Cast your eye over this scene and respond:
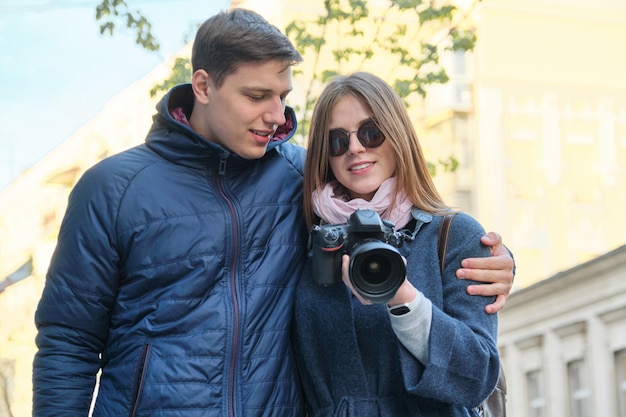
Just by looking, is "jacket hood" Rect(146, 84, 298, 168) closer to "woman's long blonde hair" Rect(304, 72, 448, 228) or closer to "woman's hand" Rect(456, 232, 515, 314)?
"woman's long blonde hair" Rect(304, 72, 448, 228)

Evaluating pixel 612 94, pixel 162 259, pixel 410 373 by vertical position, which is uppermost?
pixel 612 94

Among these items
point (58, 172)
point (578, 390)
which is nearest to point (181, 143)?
point (578, 390)

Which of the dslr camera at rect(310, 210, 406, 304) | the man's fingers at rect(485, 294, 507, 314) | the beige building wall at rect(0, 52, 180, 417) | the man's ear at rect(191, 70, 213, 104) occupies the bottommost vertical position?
the man's fingers at rect(485, 294, 507, 314)

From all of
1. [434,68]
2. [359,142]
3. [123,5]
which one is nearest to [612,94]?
[434,68]

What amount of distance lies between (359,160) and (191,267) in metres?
0.67

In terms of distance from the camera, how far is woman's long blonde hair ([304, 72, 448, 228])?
163 inches

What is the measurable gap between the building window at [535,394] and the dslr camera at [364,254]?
26.5m

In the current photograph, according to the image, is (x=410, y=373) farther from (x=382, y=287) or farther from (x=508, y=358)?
(x=508, y=358)

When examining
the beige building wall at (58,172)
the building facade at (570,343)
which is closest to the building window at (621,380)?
the building facade at (570,343)

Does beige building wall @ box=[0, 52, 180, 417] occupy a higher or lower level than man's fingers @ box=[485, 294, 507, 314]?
higher

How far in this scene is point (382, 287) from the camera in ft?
11.9

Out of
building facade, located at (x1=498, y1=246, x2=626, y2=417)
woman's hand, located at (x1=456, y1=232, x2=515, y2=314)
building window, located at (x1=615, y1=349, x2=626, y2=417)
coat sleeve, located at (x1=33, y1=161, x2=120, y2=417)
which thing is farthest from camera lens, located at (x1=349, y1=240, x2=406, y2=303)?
building window, located at (x1=615, y1=349, x2=626, y2=417)

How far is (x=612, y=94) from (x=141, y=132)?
1479cm

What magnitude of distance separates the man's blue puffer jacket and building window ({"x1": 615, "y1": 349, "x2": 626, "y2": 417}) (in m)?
23.3
